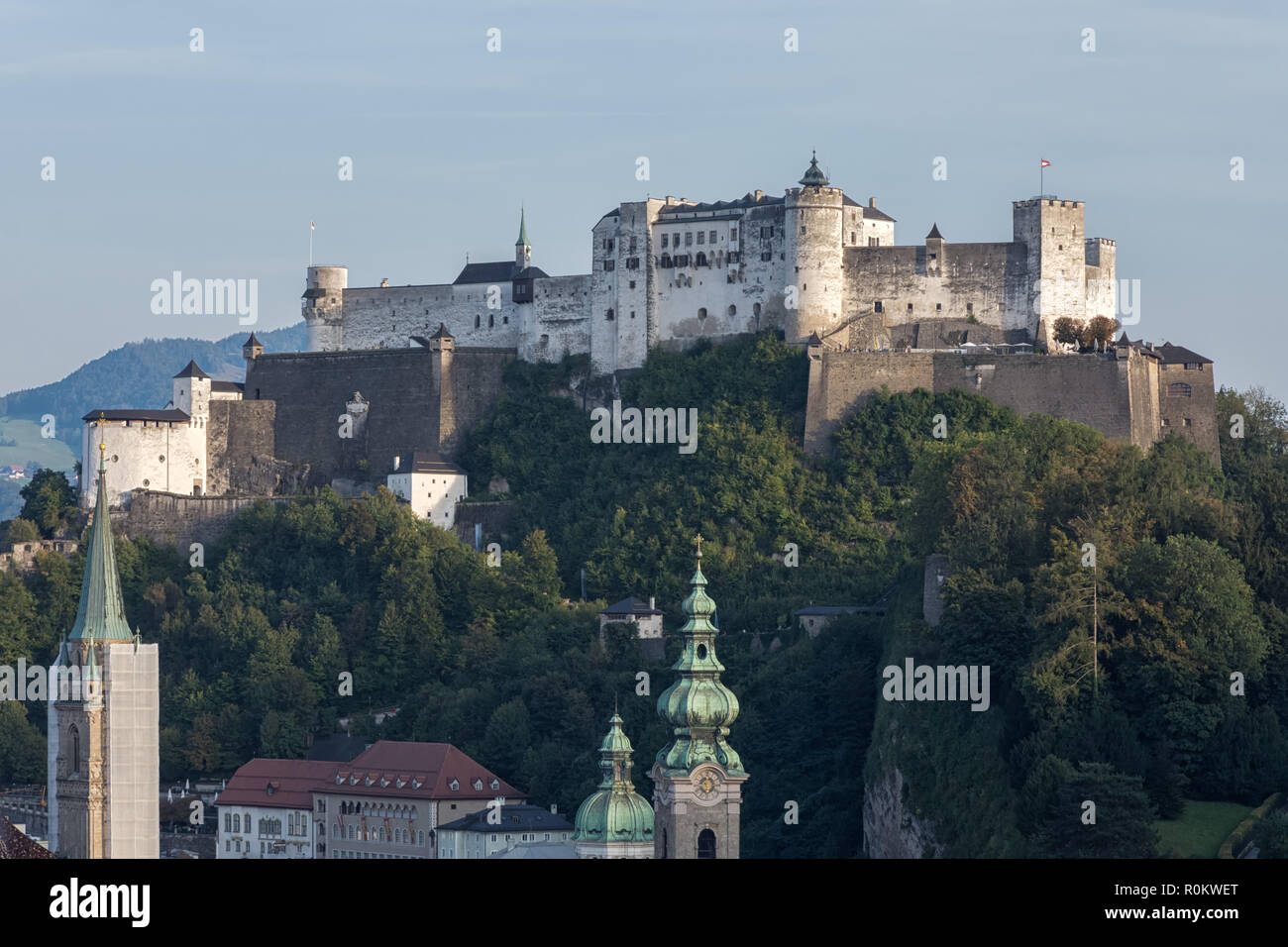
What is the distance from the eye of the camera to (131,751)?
2707 inches

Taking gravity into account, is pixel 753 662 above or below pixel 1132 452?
below

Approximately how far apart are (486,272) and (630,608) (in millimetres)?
18869

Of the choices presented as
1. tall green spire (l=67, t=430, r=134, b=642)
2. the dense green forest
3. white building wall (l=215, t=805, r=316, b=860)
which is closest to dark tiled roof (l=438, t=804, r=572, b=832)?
the dense green forest

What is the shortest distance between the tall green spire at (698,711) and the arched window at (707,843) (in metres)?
1.26

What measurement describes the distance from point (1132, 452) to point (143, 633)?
101 feet

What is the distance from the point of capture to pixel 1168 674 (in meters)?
56.8

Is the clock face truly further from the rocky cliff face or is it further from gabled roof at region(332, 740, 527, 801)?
gabled roof at region(332, 740, 527, 801)

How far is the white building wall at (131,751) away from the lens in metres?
66.1

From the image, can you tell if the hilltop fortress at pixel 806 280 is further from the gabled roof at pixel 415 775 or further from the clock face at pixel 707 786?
the clock face at pixel 707 786

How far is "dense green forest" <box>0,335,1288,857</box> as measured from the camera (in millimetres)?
56844

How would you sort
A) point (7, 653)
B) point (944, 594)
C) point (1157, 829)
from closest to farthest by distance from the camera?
1. point (1157, 829)
2. point (944, 594)
3. point (7, 653)

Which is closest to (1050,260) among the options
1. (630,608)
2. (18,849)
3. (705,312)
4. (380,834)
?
(705,312)
